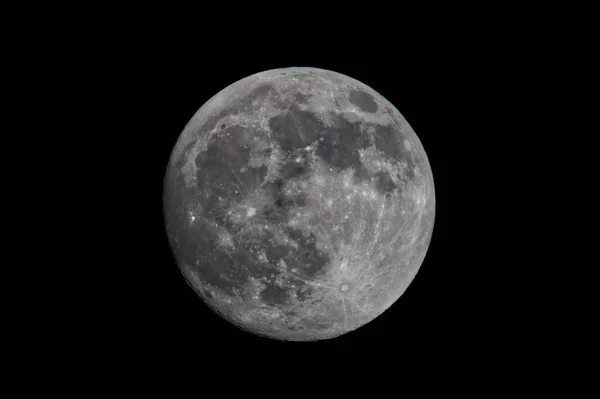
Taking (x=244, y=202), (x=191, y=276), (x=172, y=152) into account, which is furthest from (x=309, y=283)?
(x=172, y=152)

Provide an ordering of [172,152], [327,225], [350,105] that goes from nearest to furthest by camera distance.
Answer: [327,225] < [350,105] < [172,152]

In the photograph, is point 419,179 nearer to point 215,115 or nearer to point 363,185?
point 363,185

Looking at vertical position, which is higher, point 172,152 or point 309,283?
point 172,152

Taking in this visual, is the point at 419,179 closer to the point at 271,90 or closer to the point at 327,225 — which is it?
the point at 327,225

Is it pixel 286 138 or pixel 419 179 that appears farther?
pixel 419 179

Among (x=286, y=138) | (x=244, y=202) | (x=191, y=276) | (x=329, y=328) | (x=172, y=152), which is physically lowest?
(x=329, y=328)

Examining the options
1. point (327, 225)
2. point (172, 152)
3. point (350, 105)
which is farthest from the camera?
point (172, 152)

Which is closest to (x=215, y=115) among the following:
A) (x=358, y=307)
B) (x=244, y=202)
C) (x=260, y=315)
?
(x=244, y=202)
